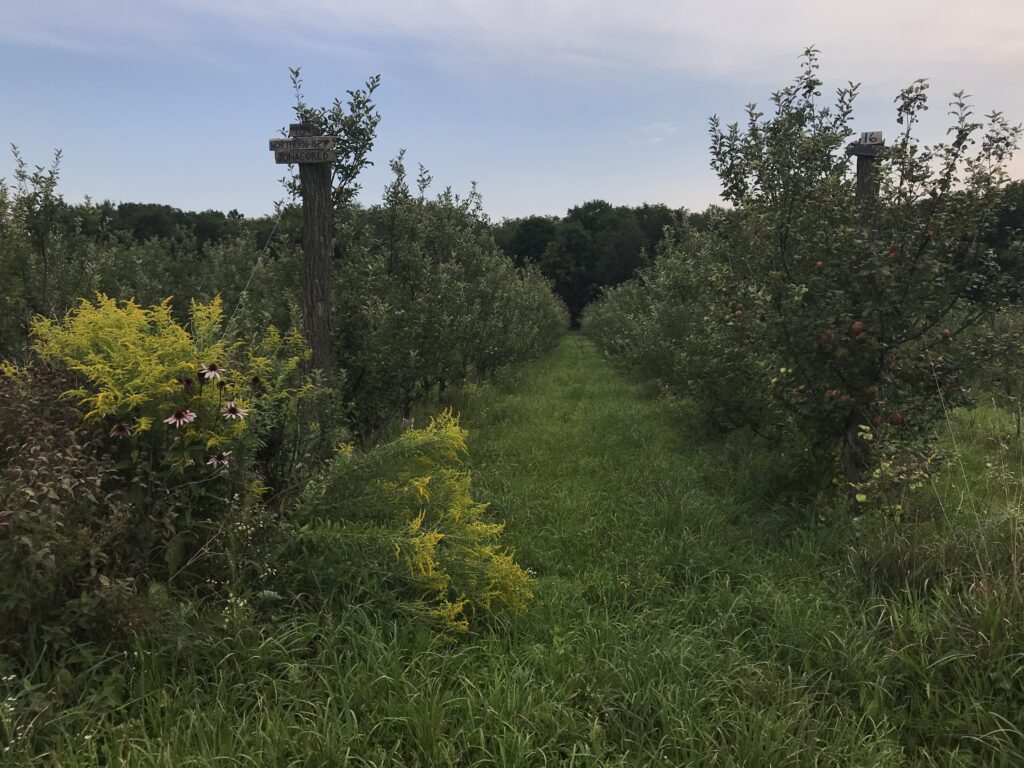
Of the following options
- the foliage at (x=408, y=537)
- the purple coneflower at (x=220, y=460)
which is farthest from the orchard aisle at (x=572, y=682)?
the purple coneflower at (x=220, y=460)

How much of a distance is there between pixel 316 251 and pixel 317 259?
0.07 m

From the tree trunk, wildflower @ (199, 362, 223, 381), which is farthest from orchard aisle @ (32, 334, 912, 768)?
the tree trunk

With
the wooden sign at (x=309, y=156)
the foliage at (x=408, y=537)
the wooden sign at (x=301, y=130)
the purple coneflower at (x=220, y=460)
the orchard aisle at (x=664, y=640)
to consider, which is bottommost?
the orchard aisle at (x=664, y=640)

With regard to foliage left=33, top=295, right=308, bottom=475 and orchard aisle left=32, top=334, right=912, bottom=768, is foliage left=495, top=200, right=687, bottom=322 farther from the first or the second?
foliage left=33, top=295, right=308, bottom=475

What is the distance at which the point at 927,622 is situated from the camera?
2.79 m

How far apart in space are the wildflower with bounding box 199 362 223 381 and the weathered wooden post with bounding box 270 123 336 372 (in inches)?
80.2

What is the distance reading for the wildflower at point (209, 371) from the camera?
2730 mm

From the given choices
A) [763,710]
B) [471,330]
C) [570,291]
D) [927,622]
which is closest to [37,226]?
[471,330]

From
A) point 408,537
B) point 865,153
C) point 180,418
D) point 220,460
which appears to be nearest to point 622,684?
point 408,537

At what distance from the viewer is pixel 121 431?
267 centimetres

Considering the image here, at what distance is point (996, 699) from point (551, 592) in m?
2.14

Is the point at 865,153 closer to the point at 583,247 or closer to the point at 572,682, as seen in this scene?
the point at 572,682

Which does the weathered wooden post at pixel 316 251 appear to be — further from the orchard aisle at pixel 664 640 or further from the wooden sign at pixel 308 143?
the orchard aisle at pixel 664 640

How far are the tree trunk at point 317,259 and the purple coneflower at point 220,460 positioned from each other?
6.55ft
